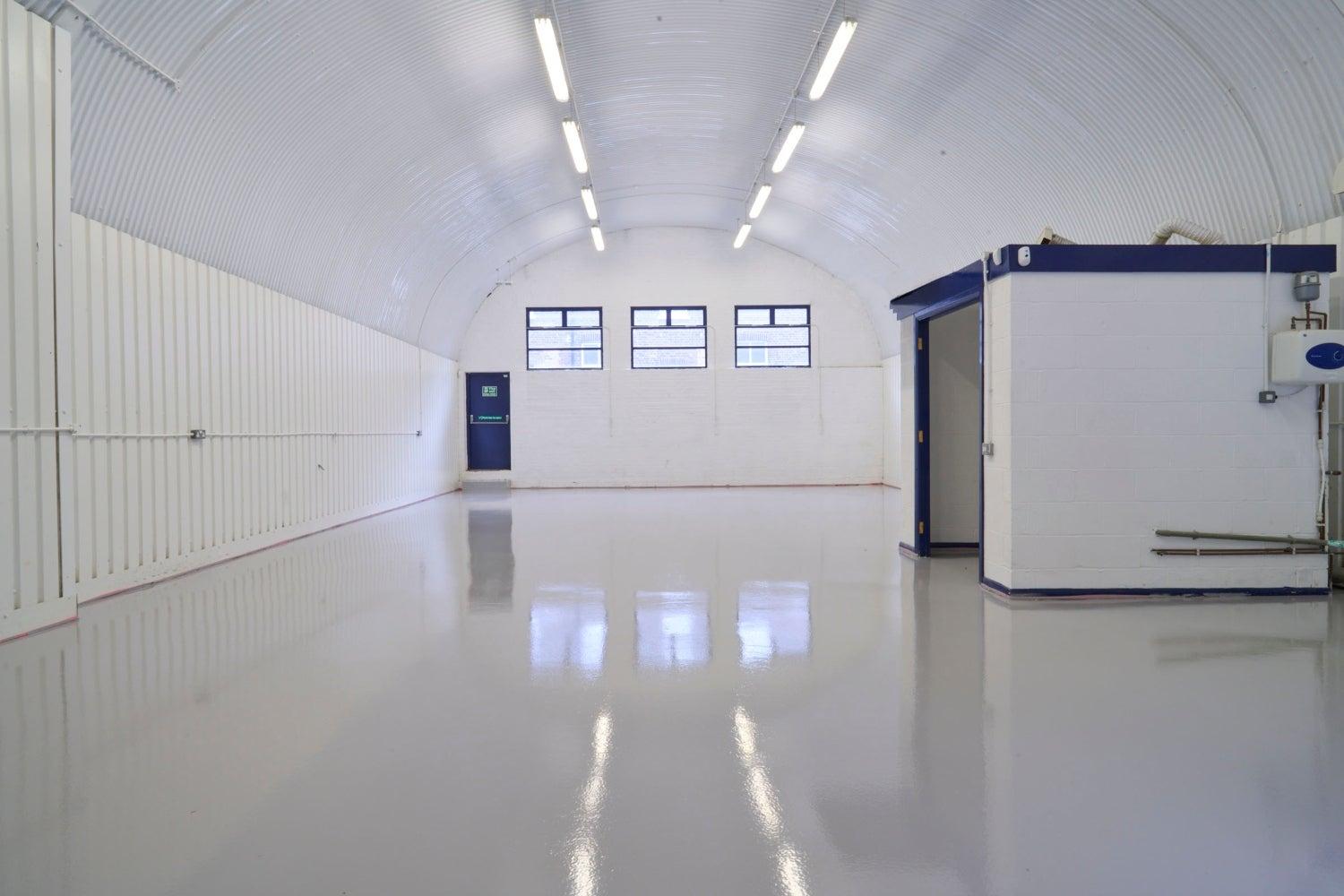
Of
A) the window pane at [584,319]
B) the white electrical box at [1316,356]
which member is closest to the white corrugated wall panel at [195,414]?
the window pane at [584,319]

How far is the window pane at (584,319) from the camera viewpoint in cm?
2133

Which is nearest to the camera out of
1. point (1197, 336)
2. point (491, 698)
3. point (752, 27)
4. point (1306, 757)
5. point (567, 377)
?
point (1306, 757)

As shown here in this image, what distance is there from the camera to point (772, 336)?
70.1ft

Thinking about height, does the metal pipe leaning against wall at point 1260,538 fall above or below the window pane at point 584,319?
below

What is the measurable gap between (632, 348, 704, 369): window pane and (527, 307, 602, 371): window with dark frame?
1.08 m

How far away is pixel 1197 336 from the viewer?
7242mm

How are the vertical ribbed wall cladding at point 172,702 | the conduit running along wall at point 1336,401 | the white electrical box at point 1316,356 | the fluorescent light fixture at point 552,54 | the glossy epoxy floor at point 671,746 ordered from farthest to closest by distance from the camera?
the fluorescent light fixture at point 552,54 < the conduit running along wall at point 1336,401 < the white electrical box at point 1316,356 < the vertical ribbed wall cladding at point 172,702 < the glossy epoxy floor at point 671,746

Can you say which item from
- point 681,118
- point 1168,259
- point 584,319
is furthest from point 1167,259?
point 584,319

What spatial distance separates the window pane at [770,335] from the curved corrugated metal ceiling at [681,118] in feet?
16.1

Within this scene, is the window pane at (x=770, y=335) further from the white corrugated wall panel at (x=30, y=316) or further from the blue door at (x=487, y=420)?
the white corrugated wall panel at (x=30, y=316)

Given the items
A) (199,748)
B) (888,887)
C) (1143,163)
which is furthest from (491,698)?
(1143,163)

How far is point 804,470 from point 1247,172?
13409 mm

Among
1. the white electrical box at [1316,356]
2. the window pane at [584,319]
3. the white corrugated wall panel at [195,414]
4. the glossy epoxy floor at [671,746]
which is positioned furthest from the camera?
the window pane at [584,319]

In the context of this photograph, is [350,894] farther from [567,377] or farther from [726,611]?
[567,377]
